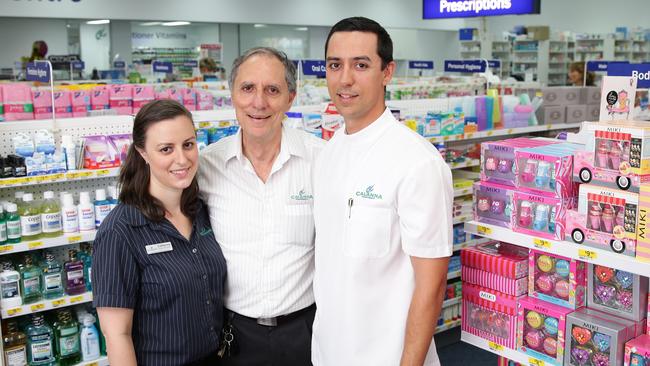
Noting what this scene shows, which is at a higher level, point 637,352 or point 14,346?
point 637,352

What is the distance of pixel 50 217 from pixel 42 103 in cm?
112

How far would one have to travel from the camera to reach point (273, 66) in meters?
2.43

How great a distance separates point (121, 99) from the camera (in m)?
5.03

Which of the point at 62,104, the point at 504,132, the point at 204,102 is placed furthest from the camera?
the point at 504,132

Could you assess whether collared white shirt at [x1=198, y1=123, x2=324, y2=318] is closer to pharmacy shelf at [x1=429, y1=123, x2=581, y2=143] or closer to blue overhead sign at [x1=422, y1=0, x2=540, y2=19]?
pharmacy shelf at [x1=429, y1=123, x2=581, y2=143]

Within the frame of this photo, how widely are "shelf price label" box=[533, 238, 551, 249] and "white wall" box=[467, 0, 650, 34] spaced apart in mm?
20415

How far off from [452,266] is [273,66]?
3483 millimetres

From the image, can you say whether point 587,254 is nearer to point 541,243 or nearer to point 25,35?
point 541,243

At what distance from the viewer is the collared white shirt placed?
2482 mm

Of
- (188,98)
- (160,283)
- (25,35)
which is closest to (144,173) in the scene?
(160,283)

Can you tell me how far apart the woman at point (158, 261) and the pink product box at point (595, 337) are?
1277mm

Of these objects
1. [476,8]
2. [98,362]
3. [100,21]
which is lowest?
[98,362]

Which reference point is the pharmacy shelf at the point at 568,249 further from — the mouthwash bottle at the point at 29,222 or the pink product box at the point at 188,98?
the pink product box at the point at 188,98

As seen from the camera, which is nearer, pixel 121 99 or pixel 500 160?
pixel 500 160
